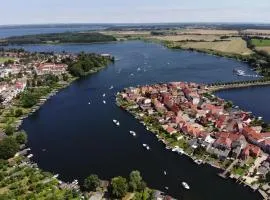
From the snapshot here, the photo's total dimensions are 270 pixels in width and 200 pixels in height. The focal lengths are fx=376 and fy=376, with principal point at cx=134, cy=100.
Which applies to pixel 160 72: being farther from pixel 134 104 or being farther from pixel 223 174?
pixel 223 174

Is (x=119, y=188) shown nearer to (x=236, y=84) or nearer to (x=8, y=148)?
(x=8, y=148)

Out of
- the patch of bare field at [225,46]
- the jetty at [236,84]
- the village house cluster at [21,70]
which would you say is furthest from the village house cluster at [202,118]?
the patch of bare field at [225,46]

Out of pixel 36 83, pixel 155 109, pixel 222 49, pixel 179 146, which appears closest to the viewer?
pixel 179 146

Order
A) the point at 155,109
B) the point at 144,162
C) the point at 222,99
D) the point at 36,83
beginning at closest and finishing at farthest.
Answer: the point at 144,162 < the point at 155,109 < the point at 222,99 < the point at 36,83

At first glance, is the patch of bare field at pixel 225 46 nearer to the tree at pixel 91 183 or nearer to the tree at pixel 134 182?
the tree at pixel 134 182

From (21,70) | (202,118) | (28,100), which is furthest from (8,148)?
(21,70)

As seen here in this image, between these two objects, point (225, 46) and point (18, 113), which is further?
point (225, 46)

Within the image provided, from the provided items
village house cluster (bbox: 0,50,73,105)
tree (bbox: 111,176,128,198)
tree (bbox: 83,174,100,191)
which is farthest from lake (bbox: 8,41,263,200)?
village house cluster (bbox: 0,50,73,105)

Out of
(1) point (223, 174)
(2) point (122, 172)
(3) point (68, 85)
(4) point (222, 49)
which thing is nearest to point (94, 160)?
(2) point (122, 172)
